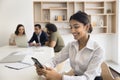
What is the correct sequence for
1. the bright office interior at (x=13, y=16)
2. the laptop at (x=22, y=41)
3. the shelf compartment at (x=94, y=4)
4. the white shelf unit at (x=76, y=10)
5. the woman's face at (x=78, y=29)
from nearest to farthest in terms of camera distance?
the woman's face at (x=78, y=29) → the laptop at (x=22, y=41) → the bright office interior at (x=13, y=16) → the white shelf unit at (x=76, y=10) → the shelf compartment at (x=94, y=4)

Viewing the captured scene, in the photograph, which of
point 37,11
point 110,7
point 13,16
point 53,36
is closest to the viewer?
point 53,36

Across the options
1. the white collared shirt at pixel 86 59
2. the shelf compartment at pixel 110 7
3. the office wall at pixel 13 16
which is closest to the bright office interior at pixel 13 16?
the office wall at pixel 13 16

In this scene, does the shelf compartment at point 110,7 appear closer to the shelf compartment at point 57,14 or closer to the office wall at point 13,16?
the shelf compartment at point 57,14

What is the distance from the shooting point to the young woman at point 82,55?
1.56m

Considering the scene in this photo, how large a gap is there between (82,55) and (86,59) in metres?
0.06

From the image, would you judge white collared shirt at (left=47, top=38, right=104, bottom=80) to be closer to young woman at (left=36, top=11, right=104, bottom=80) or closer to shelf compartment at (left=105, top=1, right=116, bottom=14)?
young woman at (left=36, top=11, right=104, bottom=80)

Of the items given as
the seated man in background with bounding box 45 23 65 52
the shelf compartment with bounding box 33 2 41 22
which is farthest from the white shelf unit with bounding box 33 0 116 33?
the seated man in background with bounding box 45 23 65 52

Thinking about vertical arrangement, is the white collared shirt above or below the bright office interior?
below

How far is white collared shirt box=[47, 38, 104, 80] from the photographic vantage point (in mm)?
1562

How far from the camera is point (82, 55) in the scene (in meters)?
1.71

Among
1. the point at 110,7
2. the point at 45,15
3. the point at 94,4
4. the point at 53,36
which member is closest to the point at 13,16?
the point at 45,15

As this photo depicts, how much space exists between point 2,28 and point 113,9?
3661mm

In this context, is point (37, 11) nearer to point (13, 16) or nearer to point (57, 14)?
point (57, 14)

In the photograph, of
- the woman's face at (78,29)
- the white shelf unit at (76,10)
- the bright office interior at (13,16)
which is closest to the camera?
the woman's face at (78,29)
